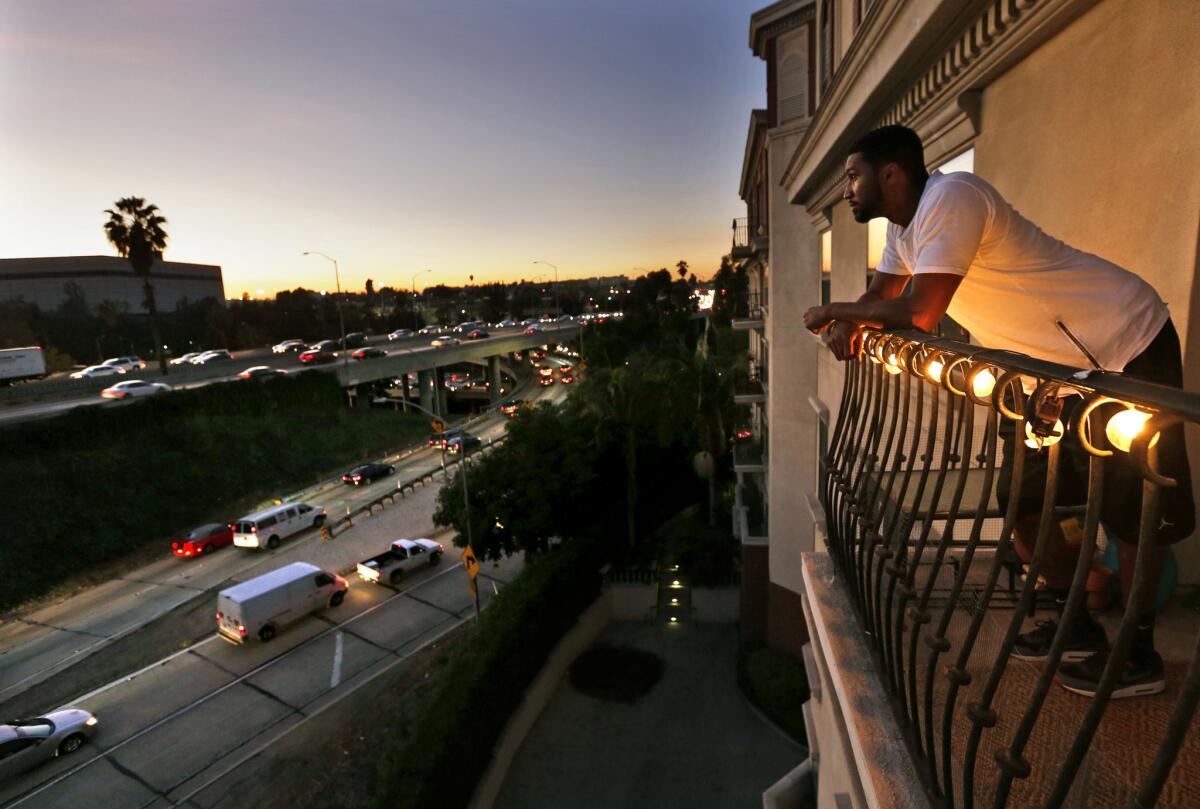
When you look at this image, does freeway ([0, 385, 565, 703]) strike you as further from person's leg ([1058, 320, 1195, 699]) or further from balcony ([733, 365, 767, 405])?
person's leg ([1058, 320, 1195, 699])

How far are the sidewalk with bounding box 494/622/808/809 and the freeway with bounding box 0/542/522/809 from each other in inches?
209

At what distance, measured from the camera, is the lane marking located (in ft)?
53.2

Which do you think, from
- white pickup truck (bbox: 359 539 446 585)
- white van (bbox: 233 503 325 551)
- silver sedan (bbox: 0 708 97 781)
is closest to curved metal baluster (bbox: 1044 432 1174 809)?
silver sedan (bbox: 0 708 97 781)

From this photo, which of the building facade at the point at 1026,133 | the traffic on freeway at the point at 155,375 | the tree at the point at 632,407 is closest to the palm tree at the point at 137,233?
the traffic on freeway at the point at 155,375

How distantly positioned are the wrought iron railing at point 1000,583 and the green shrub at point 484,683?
378 inches

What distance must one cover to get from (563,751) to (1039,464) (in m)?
14.1

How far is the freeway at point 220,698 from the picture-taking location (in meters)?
12.9

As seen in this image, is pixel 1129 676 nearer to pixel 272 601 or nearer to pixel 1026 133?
pixel 1026 133

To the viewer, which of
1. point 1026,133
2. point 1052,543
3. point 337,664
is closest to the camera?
point 1052,543

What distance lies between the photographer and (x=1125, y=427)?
125cm

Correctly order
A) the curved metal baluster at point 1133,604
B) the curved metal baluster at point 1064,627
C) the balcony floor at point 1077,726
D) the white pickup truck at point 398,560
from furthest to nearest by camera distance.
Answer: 1. the white pickup truck at point 398,560
2. the balcony floor at point 1077,726
3. the curved metal baluster at point 1064,627
4. the curved metal baluster at point 1133,604

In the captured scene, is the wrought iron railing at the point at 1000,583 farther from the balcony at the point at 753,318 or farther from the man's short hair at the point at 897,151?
the balcony at the point at 753,318

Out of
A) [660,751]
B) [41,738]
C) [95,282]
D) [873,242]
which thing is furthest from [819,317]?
[95,282]

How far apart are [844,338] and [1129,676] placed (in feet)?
5.41
